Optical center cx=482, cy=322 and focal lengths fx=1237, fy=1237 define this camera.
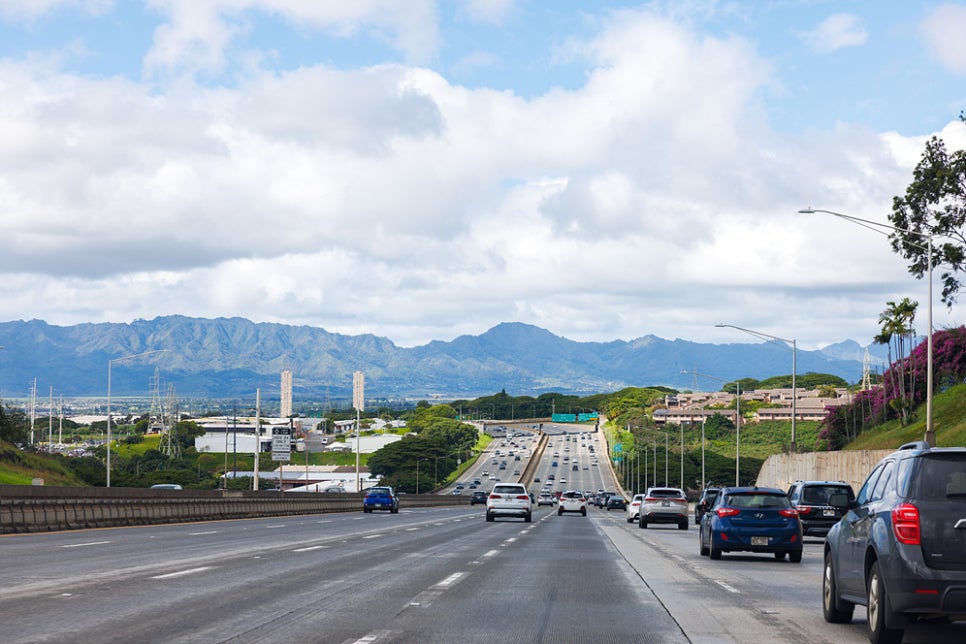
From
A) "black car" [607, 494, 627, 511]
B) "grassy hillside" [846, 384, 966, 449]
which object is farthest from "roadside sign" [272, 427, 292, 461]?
"grassy hillside" [846, 384, 966, 449]

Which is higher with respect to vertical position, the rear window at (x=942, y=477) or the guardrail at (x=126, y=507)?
the rear window at (x=942, y=477)

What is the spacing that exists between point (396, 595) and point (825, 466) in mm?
56287

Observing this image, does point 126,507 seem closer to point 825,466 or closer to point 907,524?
point 907,524

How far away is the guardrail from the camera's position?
33062 mm

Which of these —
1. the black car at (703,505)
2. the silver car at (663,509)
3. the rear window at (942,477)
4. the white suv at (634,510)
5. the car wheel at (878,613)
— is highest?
the rear window at (942,477)

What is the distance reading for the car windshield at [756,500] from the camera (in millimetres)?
24922

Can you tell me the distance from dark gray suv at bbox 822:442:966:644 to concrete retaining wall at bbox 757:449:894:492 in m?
42.1

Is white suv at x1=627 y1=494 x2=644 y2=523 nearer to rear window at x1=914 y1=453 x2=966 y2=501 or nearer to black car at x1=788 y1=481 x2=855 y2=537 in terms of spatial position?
black car at x1=788 y1=481 x2=855 y2=537

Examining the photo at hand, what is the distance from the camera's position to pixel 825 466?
6794 centimetres

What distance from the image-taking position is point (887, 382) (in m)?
93.8

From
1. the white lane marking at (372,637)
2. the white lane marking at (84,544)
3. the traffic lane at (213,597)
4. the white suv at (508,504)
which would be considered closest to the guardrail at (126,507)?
the white lane marking at (84,544)

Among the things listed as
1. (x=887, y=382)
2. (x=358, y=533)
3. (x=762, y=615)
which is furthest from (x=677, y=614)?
(x=887, y=382)

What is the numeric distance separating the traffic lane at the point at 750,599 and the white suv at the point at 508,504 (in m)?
23.4

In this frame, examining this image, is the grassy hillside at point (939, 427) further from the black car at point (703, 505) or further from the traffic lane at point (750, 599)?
the traffic lane at point (750, 599)
